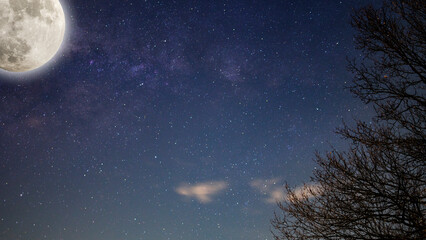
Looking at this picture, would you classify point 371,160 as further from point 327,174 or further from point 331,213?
point 331,213

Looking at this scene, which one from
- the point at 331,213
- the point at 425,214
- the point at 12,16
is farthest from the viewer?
the point at 12,16

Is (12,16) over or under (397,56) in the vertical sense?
over

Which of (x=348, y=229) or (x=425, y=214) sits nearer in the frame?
(x=425, y=214)

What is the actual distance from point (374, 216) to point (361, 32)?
3.83 meters

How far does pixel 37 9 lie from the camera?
11375 mm

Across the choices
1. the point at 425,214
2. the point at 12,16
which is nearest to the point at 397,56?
the point at 425,214

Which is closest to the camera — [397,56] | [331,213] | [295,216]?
[397,56]

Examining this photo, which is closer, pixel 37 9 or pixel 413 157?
pixel 413 157

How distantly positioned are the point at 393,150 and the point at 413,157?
336 mm

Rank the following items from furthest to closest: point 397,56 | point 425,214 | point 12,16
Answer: point 12,16
point 397,56
point 425,214

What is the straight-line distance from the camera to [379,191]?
4.84 m

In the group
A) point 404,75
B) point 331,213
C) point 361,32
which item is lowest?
point 331,213

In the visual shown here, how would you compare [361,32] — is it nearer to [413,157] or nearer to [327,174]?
[413,157]

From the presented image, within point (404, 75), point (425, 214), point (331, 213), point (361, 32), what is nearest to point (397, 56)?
point (404, 75)
